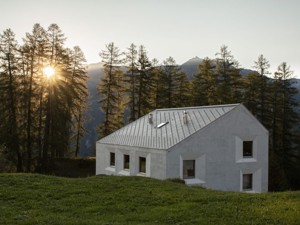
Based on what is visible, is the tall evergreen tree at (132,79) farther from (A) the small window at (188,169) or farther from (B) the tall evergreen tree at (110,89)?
(A) the small window at (188,169)

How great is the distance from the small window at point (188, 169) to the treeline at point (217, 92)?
21.2 m

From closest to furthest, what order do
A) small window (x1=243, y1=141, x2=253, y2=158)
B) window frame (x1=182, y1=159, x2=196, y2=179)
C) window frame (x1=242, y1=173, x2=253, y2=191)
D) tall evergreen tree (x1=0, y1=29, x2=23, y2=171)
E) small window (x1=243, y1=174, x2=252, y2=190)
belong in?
window frame (x1=182, y1=159, x2=196, y2=179) → window frame (x1=242, y1=173, x2=253, y2=191) → small window (x1=243, y1=174, x2=252, y2=190) → small window (x1=243, y1=141, x2=253, y2=158) → tall evergreen tree (x1=0, y1=29, x2=23, y2=171)

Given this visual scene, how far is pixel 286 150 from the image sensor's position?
161 feet

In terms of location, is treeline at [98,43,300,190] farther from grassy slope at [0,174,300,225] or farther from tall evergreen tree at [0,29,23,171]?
grassy slope at [0,174,300,225]

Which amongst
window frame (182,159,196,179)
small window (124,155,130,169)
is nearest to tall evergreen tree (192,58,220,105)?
small window (124,155,130,169)

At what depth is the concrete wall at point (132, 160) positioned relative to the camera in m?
28.0

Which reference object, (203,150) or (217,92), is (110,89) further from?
(203,150)

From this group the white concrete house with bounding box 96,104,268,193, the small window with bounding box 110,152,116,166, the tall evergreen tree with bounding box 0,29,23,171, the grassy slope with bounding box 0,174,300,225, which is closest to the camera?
the grassy slope with bounding box 0,174,300,225

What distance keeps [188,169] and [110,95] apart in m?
23.2

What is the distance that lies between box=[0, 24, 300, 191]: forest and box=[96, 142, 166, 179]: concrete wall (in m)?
6.91

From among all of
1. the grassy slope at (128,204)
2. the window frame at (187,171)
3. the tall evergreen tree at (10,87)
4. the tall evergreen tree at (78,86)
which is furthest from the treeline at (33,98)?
the grassy slope at (128,204)

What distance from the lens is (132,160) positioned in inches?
1237

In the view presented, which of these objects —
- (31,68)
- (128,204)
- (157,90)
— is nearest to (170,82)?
(157,90)

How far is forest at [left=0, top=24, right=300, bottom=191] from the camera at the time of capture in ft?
131
